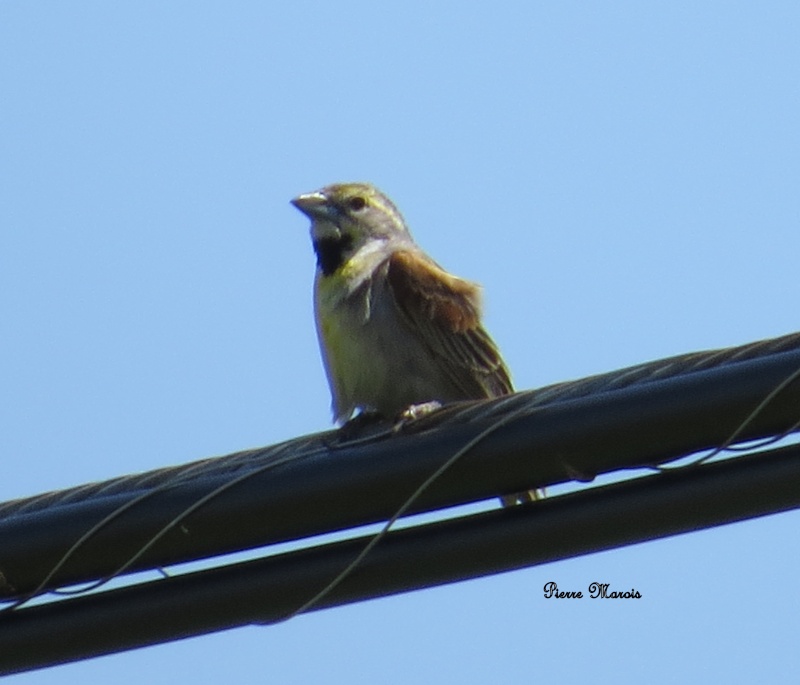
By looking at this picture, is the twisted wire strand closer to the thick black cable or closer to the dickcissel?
the thick black cable

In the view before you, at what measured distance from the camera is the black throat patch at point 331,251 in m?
8.94

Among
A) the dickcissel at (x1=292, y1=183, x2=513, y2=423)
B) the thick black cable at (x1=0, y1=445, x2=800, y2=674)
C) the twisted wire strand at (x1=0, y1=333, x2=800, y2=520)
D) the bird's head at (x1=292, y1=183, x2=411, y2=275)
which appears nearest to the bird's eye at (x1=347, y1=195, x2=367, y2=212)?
the bird's head at (x1=292, y1=183, x2=411, y2=275)

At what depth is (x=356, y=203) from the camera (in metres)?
9.43

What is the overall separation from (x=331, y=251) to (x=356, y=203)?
18.3 inches

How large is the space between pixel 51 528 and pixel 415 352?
311 centimetres

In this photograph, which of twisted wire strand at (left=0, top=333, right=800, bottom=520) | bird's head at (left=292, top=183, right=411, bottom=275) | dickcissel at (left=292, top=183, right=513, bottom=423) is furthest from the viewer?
bird's head at (left=292, top=183, right=411, bottom=275)

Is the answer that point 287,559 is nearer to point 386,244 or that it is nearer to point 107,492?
point 107,492

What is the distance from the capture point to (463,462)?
5.27m

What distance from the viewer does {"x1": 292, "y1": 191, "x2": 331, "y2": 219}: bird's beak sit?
365 inches

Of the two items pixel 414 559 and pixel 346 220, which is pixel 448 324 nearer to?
pixel 346 220

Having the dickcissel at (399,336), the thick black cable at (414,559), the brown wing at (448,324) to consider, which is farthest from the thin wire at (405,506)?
the brown wing at (448,324)

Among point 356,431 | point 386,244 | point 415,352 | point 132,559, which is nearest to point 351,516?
point 132,559

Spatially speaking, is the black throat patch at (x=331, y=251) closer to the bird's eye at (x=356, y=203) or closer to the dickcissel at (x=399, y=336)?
the dickcissel at (x=399, y=336)

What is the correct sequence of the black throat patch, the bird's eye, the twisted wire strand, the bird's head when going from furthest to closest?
1. the bird's eye
2. the bird's head
3. the black throat patch
4. the twisted wire strand
